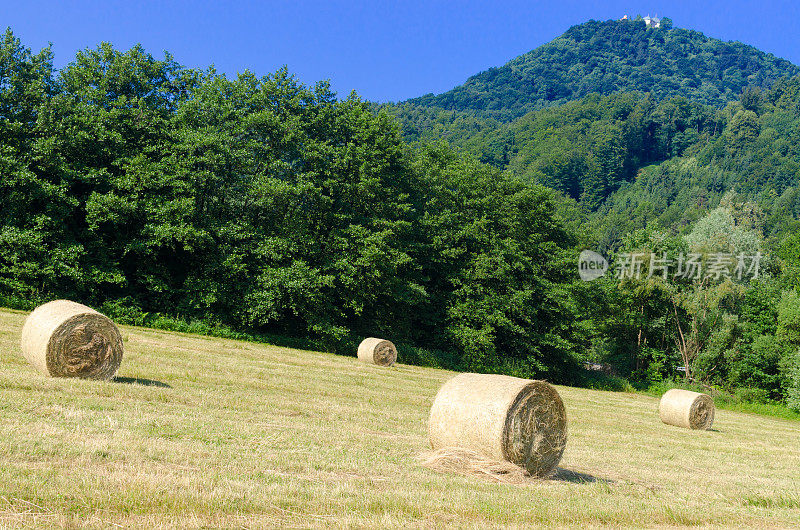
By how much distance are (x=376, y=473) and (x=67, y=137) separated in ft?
91.4

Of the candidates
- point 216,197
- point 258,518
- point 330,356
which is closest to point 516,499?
point 258,518

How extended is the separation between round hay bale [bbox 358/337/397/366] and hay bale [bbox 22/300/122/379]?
17.0 m

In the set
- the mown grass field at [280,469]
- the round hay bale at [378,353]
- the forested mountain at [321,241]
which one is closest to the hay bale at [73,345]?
the mown grass field at [280,469]

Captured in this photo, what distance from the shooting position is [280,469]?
774cm

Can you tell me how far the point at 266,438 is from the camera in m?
9.61

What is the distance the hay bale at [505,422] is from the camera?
386 inches

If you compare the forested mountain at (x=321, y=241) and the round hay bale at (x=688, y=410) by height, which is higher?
the forested mountain at (x=321, y=241)

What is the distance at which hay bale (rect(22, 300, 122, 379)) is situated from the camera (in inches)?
501

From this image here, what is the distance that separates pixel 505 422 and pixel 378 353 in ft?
65.9

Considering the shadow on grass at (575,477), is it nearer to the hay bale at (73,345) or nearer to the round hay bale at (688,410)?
the hay bale at (73,345)

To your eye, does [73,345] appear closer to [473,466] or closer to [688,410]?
[473,466]

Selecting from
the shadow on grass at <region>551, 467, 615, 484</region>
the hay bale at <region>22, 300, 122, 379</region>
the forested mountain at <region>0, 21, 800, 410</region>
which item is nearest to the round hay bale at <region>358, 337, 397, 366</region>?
the forested mountain at <region>0, 21, 800, 410</region>

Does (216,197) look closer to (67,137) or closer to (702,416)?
(67,137)

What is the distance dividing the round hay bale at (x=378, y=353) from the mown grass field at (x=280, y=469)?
37.5 ft
